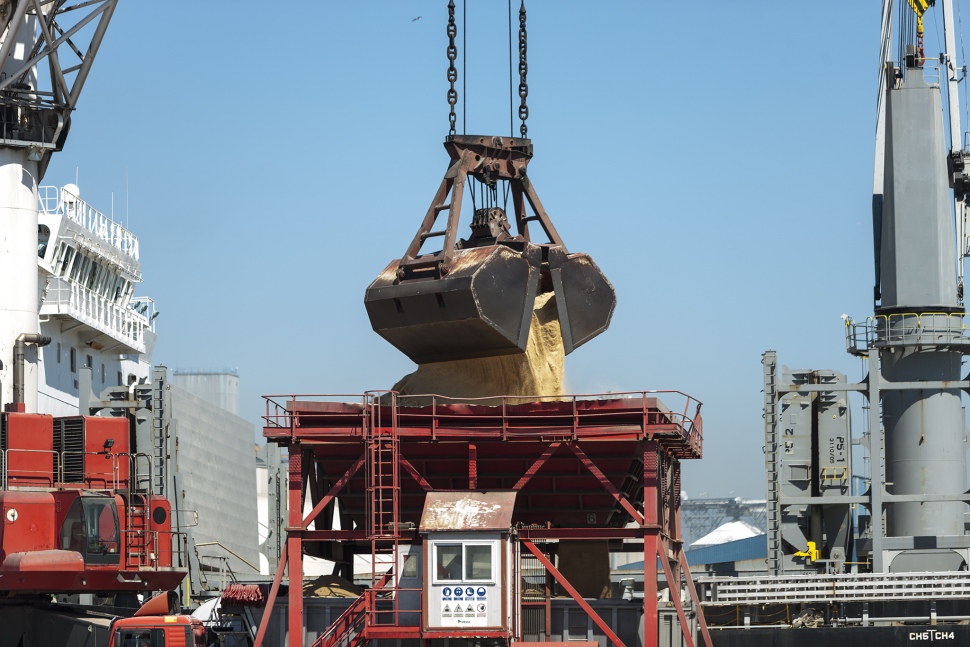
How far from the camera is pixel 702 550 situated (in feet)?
370

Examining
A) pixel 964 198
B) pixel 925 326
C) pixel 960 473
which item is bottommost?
pixel 960 473

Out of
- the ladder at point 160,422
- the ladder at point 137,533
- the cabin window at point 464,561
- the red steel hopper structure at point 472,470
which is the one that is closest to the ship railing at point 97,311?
the ladder at point 160,422

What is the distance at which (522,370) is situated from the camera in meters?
36.6

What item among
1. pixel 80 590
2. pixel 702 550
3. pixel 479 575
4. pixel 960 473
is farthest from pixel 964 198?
pixel 702 550

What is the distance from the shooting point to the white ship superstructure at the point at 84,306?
2370 inches

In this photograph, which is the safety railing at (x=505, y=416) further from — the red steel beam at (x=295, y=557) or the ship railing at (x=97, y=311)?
the ship railing at (x=97, y=311)

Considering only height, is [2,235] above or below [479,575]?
above

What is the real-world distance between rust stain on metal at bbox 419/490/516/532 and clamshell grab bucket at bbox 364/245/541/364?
3.54 metres

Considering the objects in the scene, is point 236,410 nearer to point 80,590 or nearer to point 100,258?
point 100,258

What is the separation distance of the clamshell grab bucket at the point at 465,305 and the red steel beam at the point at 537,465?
239 cm

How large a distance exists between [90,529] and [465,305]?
429 inches

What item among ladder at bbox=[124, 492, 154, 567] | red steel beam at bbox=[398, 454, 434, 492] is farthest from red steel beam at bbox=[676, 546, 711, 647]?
ladder at bbox=[124, 492, 154, 567]

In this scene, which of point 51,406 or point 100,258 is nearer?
point 51,406

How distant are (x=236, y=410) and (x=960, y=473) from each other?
6425 centimetres
